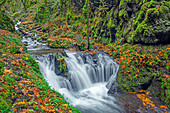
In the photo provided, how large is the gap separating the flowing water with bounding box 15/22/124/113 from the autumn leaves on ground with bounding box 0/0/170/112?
1.26 meters

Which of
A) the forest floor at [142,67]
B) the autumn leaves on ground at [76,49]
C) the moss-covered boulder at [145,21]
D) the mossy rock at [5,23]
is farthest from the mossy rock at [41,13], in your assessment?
the moss-covered boulder at [145,21]

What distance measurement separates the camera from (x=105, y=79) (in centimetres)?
1055

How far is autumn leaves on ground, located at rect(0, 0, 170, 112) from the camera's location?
3963mm

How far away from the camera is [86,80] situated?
9.91 metres

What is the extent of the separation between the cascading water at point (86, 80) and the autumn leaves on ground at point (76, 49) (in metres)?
1.29

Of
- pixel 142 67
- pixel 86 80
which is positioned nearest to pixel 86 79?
pixel 86 80

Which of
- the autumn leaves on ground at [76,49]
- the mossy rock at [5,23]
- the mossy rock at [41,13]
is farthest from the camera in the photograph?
the mossy rock at [41,13]

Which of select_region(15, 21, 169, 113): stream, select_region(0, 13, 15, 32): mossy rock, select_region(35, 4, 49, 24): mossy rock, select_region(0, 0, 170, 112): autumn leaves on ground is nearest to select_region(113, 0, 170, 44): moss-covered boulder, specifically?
select_region(0, 0, 170, 112): autumn leaves on ground

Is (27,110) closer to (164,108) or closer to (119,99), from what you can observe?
(119,99)

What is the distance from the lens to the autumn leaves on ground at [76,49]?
13.0ft

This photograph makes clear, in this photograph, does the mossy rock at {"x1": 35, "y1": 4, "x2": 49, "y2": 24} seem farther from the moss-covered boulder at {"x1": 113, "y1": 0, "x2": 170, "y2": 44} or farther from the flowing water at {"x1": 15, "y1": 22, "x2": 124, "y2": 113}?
the moss-covered boulder at {"x1": 113, "y1": 0, "x2": 170, "y2": 44}

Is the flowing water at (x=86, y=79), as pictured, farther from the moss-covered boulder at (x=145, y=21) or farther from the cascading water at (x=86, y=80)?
the moss-covered boulder at (x=145, y=21)

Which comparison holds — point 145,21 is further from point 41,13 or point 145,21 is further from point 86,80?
point 41,13

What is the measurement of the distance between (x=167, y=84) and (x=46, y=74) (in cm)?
882
